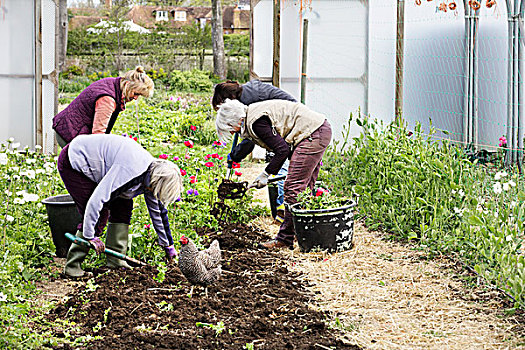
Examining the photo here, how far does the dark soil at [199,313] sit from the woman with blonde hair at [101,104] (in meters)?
1.25

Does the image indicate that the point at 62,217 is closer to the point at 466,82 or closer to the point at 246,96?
the point at 246,96

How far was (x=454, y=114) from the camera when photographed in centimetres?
805

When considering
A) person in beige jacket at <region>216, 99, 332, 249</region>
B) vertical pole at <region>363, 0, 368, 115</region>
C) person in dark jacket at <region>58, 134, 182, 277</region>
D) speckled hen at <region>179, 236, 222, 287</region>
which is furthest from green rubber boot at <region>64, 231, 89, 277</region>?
vertical pole at <region>363, 0, 368, 115</region>

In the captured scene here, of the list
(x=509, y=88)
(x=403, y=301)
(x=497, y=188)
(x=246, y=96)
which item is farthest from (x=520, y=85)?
(x=403, y=301)

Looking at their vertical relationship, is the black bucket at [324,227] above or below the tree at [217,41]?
below

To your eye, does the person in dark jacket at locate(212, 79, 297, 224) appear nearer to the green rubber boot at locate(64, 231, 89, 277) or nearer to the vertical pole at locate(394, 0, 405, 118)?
the green rubber boot at locate(64, 231, 89, 277)

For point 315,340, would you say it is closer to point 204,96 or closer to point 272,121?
point 272,121

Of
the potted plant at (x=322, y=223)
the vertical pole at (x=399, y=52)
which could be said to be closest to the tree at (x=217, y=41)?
the vertical pole at (x=399, y=52)

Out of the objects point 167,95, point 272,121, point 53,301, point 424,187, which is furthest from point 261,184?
point 167,95

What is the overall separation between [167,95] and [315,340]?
12.5 m

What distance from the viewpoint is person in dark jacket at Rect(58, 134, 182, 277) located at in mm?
3570

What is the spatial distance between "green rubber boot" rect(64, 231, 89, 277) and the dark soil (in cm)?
17

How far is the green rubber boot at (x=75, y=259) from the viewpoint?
12.8 ft

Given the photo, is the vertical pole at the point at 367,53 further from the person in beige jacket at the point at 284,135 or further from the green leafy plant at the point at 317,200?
the green leafy plant at the point at 317,200
